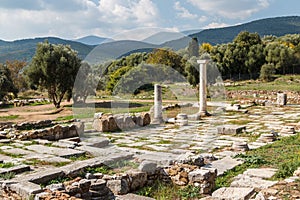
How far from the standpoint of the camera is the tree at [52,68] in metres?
→ 27.8

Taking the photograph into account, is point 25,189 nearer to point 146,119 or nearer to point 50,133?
point 50,133

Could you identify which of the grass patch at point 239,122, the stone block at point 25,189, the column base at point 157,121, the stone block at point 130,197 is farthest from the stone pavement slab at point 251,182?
the column base at point 157,121

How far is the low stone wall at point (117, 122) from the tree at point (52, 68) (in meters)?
12.6

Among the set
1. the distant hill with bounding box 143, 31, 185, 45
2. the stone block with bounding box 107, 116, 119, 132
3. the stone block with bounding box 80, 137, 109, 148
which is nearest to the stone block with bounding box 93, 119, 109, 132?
the stone block with bounding box 107, 116, 119, 132

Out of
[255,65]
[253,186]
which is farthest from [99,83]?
[255,65]

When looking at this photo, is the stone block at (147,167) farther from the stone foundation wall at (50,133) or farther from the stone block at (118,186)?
the stone foundation wall at (50,133)

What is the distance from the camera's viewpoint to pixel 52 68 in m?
27.9

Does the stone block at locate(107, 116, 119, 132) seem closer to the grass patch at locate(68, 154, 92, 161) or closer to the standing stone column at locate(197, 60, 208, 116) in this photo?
the grass patch at locate(68, 154, 92, 161)

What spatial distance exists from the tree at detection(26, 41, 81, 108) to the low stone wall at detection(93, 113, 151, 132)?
12.6 meters

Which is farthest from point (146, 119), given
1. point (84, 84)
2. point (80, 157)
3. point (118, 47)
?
point (84, 84)

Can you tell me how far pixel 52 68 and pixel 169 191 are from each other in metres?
22.7

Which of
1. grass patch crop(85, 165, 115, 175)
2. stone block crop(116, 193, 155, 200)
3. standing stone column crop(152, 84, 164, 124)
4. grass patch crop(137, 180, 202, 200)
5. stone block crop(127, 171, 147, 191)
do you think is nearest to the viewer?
stone block crop(116, 193, 155, 200)

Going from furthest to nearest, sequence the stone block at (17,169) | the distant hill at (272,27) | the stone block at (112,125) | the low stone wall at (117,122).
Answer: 1. the distant hill at (272,27)
2. the stone block at (112,125)
3. the low stone wall at (117,122)
4. the stone block at (17,169)

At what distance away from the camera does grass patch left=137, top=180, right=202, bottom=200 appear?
688cm
